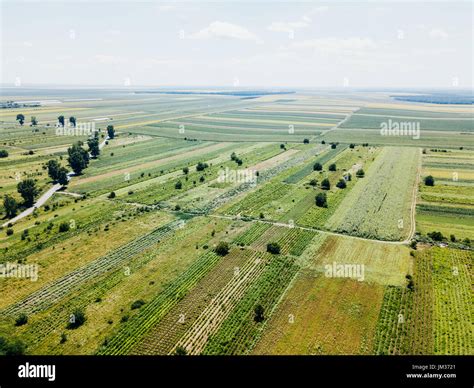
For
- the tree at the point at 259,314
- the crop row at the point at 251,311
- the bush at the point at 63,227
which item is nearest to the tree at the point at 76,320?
the crop row at the point at 251,311

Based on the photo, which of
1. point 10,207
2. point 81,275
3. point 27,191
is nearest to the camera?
point 81,275

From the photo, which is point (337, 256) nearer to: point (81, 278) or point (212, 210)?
point (212, 210)

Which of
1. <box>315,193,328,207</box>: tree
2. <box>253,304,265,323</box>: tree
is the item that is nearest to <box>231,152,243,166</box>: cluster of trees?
<box>315,193,328,207</box>: tree

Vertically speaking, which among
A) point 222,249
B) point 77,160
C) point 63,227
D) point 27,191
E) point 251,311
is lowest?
point 251,311

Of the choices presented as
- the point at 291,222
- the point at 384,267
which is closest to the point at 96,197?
the point at 291,222

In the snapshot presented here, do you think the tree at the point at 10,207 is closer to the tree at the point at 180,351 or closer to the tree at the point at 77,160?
the tree at the point at 77,160

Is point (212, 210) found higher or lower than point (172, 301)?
higher

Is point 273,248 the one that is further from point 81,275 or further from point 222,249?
point 81,275

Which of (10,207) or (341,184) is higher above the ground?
(341,184)

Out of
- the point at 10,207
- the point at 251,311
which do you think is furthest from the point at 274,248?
the point at 10,207
